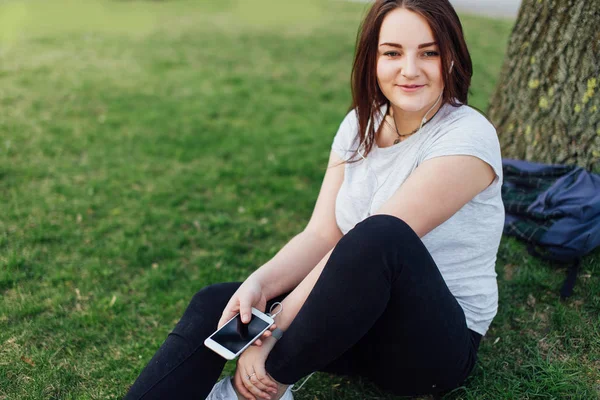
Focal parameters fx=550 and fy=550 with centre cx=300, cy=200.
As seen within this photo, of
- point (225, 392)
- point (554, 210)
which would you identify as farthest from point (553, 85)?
point (225, 392)

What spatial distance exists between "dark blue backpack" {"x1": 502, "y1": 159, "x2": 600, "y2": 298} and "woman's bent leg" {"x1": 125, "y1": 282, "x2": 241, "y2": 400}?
5.76 feet

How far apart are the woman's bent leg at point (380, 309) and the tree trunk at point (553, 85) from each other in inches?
61.9

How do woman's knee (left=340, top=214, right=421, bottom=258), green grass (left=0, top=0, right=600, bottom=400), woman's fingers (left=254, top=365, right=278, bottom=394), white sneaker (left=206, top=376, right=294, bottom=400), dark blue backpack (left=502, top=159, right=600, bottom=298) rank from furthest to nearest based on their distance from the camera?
dark blue backpack (left=502, top=159, right=600, bottom=298) < green grass (left=0, top=0, right=600, bottom=400) < white sneaker (left=206, top=376, right=294, bottom=400) < woman's fingers (left=254, top=365, right=278, bottom=394) < woman's knee (left=340, top=214, right=421, bottom=258)

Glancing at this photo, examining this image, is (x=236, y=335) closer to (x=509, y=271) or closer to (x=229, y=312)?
(x=229, y=312)

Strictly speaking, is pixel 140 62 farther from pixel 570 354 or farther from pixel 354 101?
pixel 570 354

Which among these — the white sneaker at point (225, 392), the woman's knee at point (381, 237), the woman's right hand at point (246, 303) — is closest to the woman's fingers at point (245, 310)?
the woman's right hand at point (246, 303)

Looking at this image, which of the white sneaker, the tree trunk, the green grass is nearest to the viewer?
the white sneaker

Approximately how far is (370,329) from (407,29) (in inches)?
46.8

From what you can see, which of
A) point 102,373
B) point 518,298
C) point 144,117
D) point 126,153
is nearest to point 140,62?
point 144,117

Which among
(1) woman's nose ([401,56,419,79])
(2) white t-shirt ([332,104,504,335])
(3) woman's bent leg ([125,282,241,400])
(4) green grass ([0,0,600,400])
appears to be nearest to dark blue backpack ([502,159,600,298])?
(4) green grass ([0,0,600,400])

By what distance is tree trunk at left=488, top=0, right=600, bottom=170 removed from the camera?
295 centimetres

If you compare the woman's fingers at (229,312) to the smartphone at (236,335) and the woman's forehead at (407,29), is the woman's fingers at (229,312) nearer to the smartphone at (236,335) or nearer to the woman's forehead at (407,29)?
the smartphone at (236,335)

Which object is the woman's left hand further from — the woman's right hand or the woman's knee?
the woman's knee

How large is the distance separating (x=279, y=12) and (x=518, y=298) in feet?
29.0
